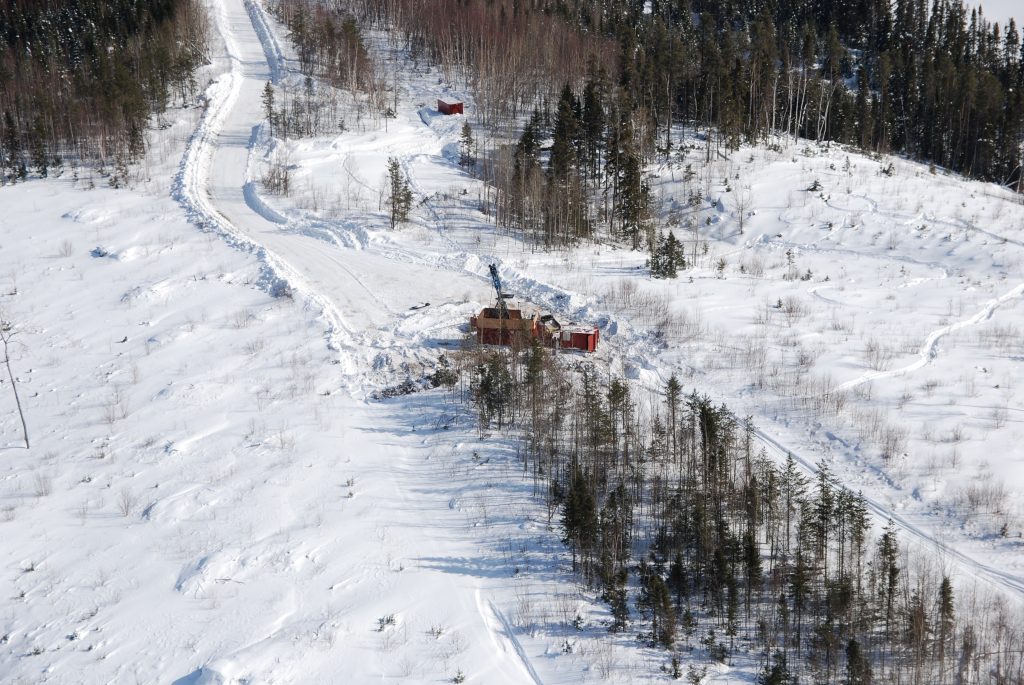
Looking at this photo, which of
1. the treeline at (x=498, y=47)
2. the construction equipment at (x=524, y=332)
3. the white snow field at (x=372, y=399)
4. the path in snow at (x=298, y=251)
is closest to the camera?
the white snow field at (x=372, y=399)

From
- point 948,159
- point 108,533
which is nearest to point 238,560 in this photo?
point 108,533

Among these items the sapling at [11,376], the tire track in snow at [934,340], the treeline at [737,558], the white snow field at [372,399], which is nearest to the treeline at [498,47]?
the white snow field at [372,399]

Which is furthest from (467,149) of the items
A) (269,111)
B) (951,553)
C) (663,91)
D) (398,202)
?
(951,553)

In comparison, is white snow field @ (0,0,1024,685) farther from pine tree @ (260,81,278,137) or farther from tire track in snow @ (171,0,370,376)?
pine tree @ (260,81,278,137)

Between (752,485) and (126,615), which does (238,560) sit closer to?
(126,615)

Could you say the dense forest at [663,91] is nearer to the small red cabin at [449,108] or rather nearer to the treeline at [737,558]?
the small red cabin at [449,108]

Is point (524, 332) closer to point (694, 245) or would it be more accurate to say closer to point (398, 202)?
point (398, 202)
